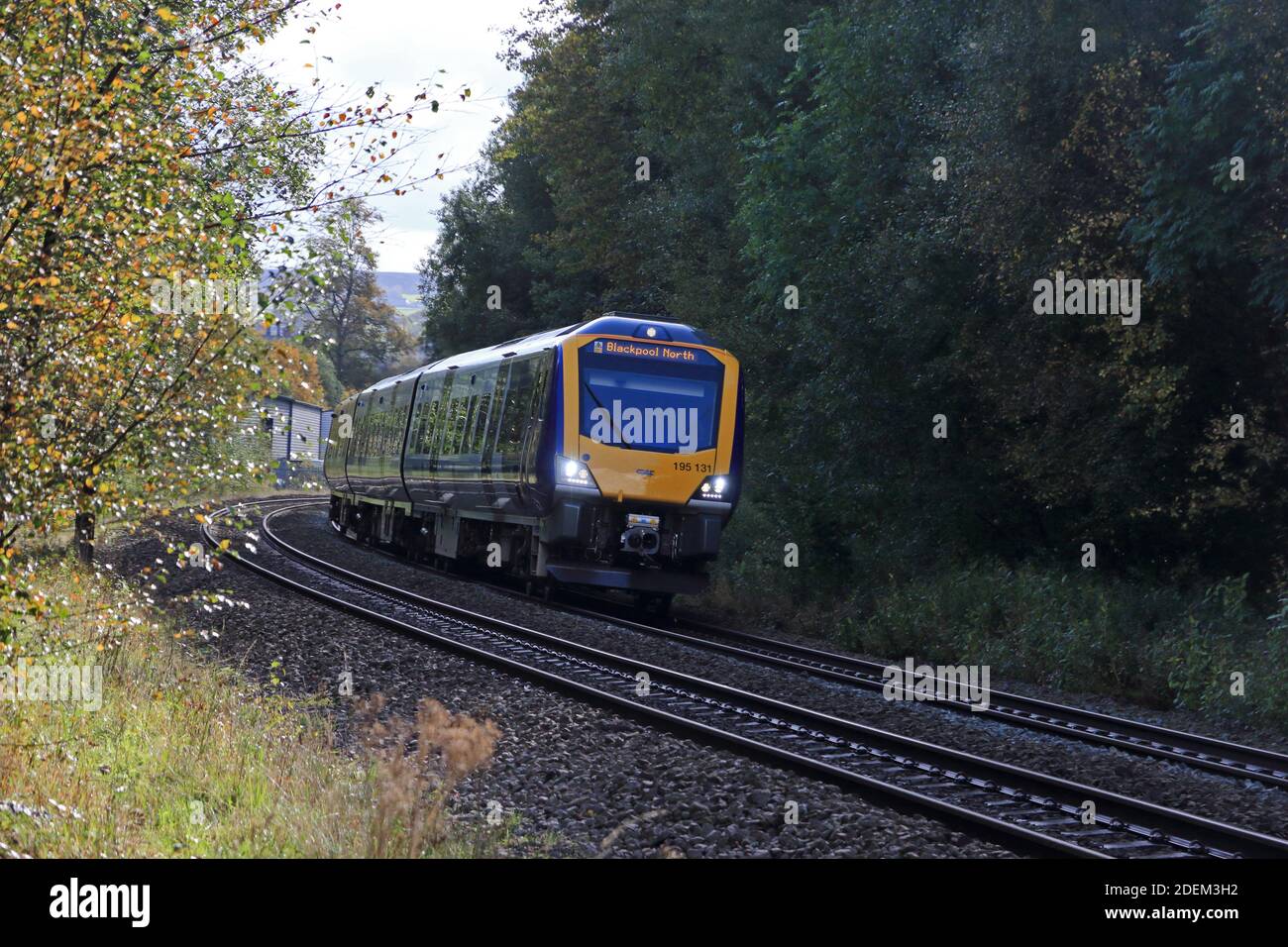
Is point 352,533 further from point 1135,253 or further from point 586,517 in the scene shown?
point 1135,253

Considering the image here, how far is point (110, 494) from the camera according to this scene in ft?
23.1

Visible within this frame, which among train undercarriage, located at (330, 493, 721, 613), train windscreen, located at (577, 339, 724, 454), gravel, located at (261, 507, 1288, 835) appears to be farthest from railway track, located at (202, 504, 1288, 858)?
train windscreen, located at (577, 339, 724, 454)

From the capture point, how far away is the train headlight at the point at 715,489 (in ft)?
57.3

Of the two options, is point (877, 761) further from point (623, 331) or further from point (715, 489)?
point (623, 331)

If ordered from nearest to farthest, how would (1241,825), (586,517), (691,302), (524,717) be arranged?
1. (1241,825)
2. (524,717)
3. (586,517)
4. (691,302)

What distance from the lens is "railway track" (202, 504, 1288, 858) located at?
23.2ft

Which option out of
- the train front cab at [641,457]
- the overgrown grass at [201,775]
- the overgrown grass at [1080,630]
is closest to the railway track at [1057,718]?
the overgrown grass at [1080,630]

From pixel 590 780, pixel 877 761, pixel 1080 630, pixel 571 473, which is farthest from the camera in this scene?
pixel 571 473

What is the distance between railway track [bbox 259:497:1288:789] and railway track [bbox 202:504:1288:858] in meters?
1.80

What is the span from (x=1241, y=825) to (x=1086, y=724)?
3.75 m

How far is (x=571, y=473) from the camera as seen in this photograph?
16.7 metres

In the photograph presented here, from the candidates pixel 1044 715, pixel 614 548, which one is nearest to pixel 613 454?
pixel 614 548

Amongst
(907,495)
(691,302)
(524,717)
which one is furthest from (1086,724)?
(691,302)

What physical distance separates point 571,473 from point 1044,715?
7.02 meters
